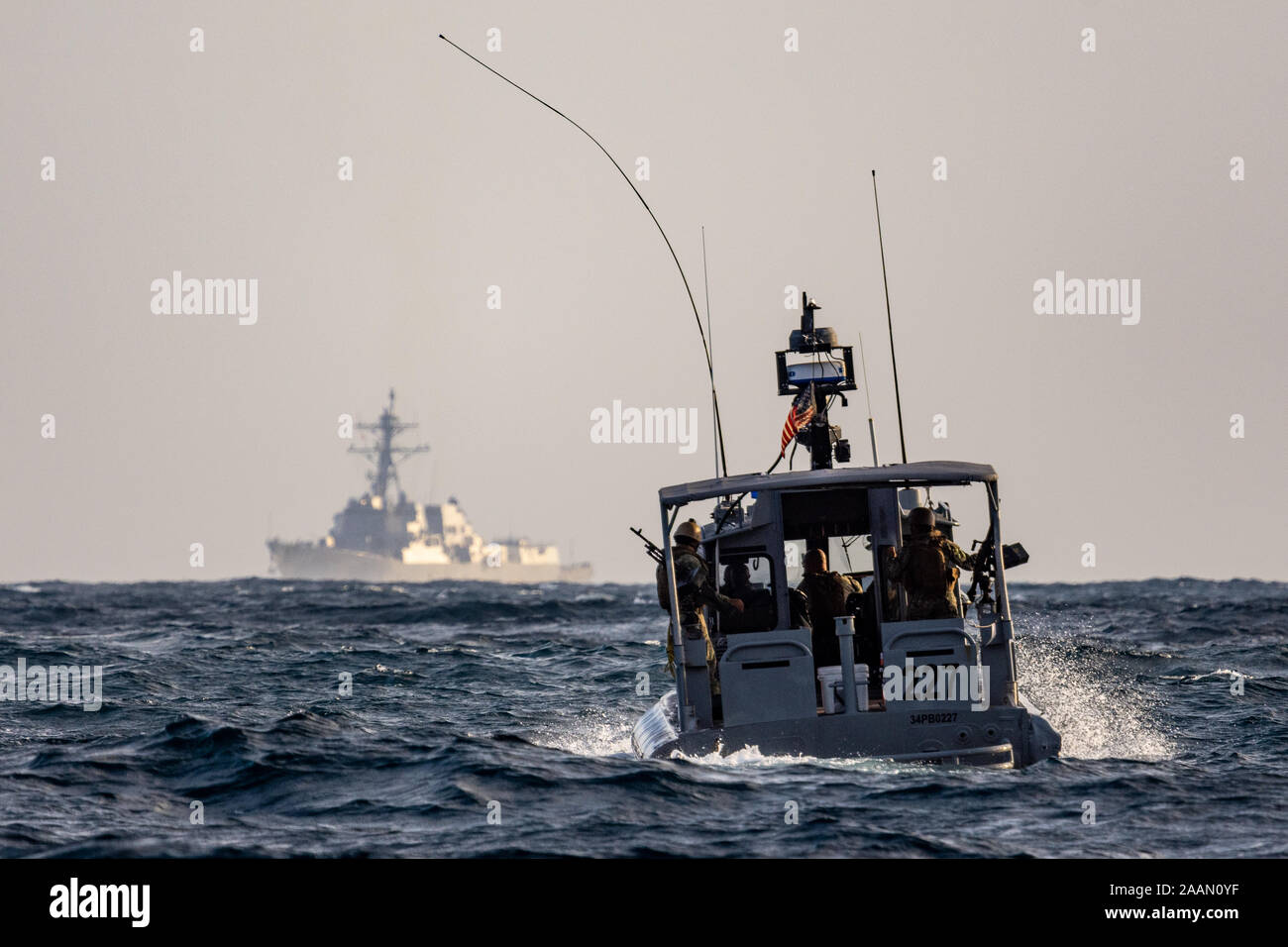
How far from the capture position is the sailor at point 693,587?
14.0 meters

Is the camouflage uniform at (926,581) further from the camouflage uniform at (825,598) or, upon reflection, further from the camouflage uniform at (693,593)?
the camouflage uniform at (693,593)

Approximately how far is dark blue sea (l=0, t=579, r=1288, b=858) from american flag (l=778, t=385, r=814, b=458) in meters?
3.81

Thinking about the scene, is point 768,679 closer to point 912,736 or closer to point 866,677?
point 912,736

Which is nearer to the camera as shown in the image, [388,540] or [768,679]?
[768,679]

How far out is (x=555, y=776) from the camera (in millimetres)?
14109

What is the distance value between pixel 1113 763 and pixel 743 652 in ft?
12.0

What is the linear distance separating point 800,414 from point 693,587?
3.79 m

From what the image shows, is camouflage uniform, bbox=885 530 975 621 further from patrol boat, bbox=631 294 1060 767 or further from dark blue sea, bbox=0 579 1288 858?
dark blue sea, bbox=0 579 1288 858

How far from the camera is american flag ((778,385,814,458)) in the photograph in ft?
55.9

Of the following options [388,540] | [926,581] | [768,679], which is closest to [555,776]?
[768,679]

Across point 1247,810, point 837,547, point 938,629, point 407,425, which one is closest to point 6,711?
point 837,547

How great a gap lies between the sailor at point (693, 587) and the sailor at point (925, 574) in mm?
1536

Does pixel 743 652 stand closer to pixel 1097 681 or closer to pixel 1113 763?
pixel 1113 763

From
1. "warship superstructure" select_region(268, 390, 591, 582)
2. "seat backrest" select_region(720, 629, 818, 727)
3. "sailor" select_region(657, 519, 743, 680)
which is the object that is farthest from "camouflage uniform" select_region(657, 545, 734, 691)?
"warship superstructure" select_region(268, 390, 591, 582)
